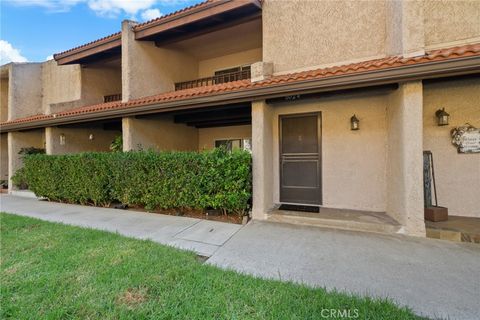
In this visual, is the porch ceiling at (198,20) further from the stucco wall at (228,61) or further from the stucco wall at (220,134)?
the stucco wall at (220,134)

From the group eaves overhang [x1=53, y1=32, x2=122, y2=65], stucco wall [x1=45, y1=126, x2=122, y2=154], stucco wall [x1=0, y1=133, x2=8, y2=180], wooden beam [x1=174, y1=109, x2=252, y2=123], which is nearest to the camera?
wooden beam [x1=174, y1=109, x2=252, y2=123]

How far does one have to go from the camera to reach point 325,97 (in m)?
6.01

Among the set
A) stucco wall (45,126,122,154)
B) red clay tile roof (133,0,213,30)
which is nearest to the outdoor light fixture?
red clay tile roof (133,0,213,30)

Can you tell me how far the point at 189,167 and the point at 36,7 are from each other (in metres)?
9.01

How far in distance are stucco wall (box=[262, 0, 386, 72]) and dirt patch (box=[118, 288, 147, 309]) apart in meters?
6.16

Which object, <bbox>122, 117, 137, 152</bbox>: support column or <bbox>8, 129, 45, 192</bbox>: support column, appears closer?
<bbox>122, 117, 137, 152</bbox>: support column

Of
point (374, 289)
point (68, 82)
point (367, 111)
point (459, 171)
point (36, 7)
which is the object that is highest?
point (36, 7)

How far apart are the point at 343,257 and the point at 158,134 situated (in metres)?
7.00

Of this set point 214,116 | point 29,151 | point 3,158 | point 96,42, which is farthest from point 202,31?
point 3,158

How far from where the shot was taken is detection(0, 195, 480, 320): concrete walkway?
2.70m

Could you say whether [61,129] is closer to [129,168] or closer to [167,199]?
[129,168]

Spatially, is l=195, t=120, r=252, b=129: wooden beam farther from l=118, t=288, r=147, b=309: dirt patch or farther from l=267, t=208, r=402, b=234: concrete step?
l=118, t=288, r=147, b=309: dirt patch

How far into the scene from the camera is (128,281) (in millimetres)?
2908

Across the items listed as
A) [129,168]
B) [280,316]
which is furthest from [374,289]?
[129,168]
